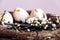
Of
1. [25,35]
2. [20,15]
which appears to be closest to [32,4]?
[20,15]

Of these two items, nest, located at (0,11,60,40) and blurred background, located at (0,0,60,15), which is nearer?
nest, located at (0,11,60,40)

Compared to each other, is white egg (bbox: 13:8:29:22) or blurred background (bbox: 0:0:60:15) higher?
blurred background (bbox: 0:0:60:15)

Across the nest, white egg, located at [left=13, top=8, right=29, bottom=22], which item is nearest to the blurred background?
white egg, located at [left=13, top=8, right=29, bottom=22]

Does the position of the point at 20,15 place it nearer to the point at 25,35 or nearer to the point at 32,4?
the point at 25,35

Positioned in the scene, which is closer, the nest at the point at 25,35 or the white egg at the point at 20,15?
the nest at the point at 25,35

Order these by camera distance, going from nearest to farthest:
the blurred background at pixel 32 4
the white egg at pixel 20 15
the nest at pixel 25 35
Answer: the nest at pixel 25 35 < the white egg at pixel 20 15 < the blurred background at pixel 32 4

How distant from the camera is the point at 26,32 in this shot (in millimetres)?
686

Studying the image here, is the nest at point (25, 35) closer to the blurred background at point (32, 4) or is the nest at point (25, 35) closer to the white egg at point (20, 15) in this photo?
the white egg at point (20, 15)

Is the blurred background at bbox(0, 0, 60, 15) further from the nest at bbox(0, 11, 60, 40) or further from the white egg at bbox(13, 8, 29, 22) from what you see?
the nest at bbox(0, 11, 60, 40)

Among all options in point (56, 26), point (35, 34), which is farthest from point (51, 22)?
point (35, 34)

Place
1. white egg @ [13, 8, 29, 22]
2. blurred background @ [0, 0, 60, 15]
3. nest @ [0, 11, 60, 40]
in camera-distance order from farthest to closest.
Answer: blurred background @ [0, 0, 60, 15] → white egg @ [13, 8, 29, 22] → nest @ [0, 11, 60, 40]

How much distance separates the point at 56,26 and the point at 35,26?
0.08 m

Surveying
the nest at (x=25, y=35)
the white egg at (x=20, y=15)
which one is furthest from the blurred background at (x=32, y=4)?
the nest at (x=25, y=35)

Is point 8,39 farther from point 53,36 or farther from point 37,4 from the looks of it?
point 37,4
